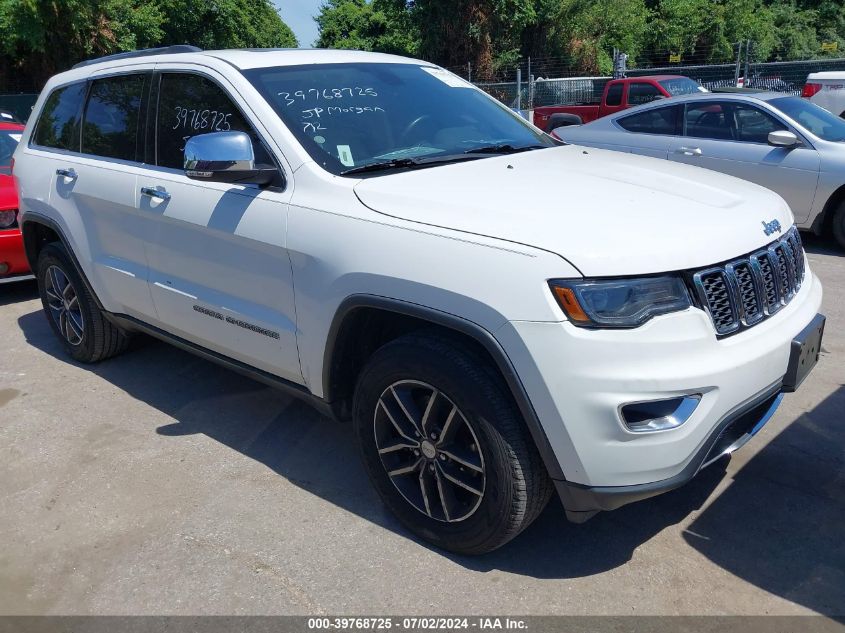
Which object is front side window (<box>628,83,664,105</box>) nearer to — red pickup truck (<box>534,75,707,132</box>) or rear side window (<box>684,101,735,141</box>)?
red pickup truck (<box>534,75,707,132</box>)

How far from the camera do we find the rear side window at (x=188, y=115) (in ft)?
12.0

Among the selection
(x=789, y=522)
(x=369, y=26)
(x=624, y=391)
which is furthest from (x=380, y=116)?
(x=369, y=26)

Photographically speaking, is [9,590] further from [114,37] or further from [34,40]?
[114,37]

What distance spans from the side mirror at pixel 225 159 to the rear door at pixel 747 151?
5.77m

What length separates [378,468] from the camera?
3.24 meters

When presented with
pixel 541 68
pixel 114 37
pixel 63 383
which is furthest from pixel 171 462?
pixel 541 68

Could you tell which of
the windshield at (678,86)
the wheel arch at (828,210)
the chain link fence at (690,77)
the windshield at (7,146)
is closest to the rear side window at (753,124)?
the wheel arch at (828,210)

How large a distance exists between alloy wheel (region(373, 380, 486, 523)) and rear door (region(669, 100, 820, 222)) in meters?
5.84

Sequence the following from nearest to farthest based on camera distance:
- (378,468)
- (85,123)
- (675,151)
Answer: (378,468), (85,123), (675,151)

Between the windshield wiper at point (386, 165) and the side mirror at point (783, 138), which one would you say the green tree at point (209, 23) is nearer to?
the side mirror at point (783, 138)

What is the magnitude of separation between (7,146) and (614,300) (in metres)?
Answer: 7.24

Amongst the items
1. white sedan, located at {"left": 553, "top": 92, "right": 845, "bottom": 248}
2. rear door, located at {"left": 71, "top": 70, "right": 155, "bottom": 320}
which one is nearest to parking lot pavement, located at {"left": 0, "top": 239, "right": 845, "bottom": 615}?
rear door, located at {"left": 71, "top": 70, "right": 155, "bottom": 320}

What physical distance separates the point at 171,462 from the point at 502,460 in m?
2.00

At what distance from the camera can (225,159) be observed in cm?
328
